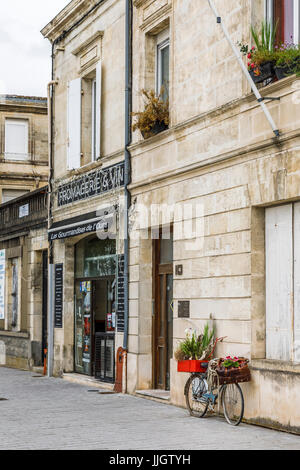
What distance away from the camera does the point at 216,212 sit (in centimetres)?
1135

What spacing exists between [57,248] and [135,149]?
4462 mm

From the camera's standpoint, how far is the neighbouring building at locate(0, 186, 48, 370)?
1941 centimetres

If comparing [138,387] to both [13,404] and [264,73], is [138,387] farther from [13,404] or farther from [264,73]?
[264,73]

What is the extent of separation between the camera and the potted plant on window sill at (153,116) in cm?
1325

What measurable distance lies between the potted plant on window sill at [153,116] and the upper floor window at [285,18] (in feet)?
9.95

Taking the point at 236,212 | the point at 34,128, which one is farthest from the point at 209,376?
the point at 34,128

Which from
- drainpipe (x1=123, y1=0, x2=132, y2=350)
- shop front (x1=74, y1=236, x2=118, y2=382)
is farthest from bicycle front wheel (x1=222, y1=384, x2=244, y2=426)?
shop front (x1=74, y1=236, x2=118, y2=382)

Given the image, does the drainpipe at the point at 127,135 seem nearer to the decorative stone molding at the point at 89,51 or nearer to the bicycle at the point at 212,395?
the decorative stone molding at the point at 89,51

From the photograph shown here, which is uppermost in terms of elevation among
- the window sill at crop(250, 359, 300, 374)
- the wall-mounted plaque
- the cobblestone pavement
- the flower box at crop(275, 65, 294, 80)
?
the flower box at crop(275, 65, 294, 80)

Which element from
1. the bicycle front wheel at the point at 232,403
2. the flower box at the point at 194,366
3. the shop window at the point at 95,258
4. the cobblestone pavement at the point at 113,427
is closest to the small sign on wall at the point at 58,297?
the shop window at the point at 95,258

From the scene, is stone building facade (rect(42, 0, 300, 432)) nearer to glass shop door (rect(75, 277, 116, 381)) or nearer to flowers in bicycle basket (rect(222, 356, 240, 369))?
glass shop door (rect(75, 277, 116, 381))

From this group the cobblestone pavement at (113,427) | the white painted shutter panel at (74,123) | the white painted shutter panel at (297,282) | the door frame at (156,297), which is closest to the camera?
the cobblestone pavement at (113,427)

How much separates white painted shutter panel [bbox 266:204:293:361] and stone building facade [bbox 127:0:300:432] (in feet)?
0.05

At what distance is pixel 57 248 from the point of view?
17797mm
